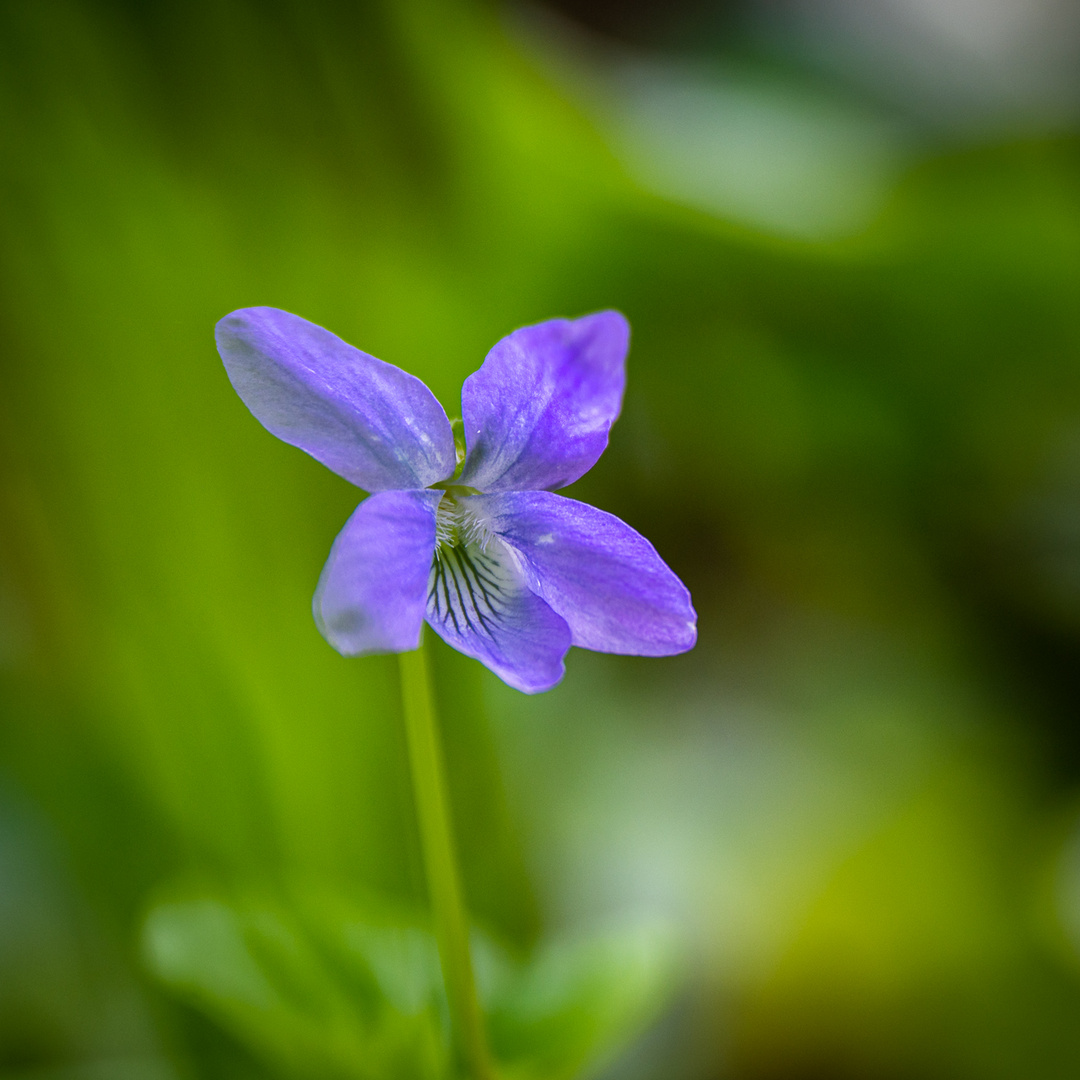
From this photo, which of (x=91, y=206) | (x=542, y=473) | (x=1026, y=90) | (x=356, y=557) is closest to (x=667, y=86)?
(x=1026, y=90)

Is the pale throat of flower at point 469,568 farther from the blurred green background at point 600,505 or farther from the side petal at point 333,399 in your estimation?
the blurred green background at point 600,505

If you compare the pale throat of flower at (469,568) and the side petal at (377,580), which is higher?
the pale throat of flower at (469,568)

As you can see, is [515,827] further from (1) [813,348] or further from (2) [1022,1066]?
(1) [813,348]

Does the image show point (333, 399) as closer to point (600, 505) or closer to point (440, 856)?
point (440, 856)

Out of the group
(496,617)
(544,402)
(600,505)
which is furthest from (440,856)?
(600,505)

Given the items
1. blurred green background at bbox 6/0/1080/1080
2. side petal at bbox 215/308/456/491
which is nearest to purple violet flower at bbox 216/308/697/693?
side petal at bbox 215/308/456/491

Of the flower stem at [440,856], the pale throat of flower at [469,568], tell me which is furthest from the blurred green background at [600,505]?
the pale throat of flower at [469,568]
